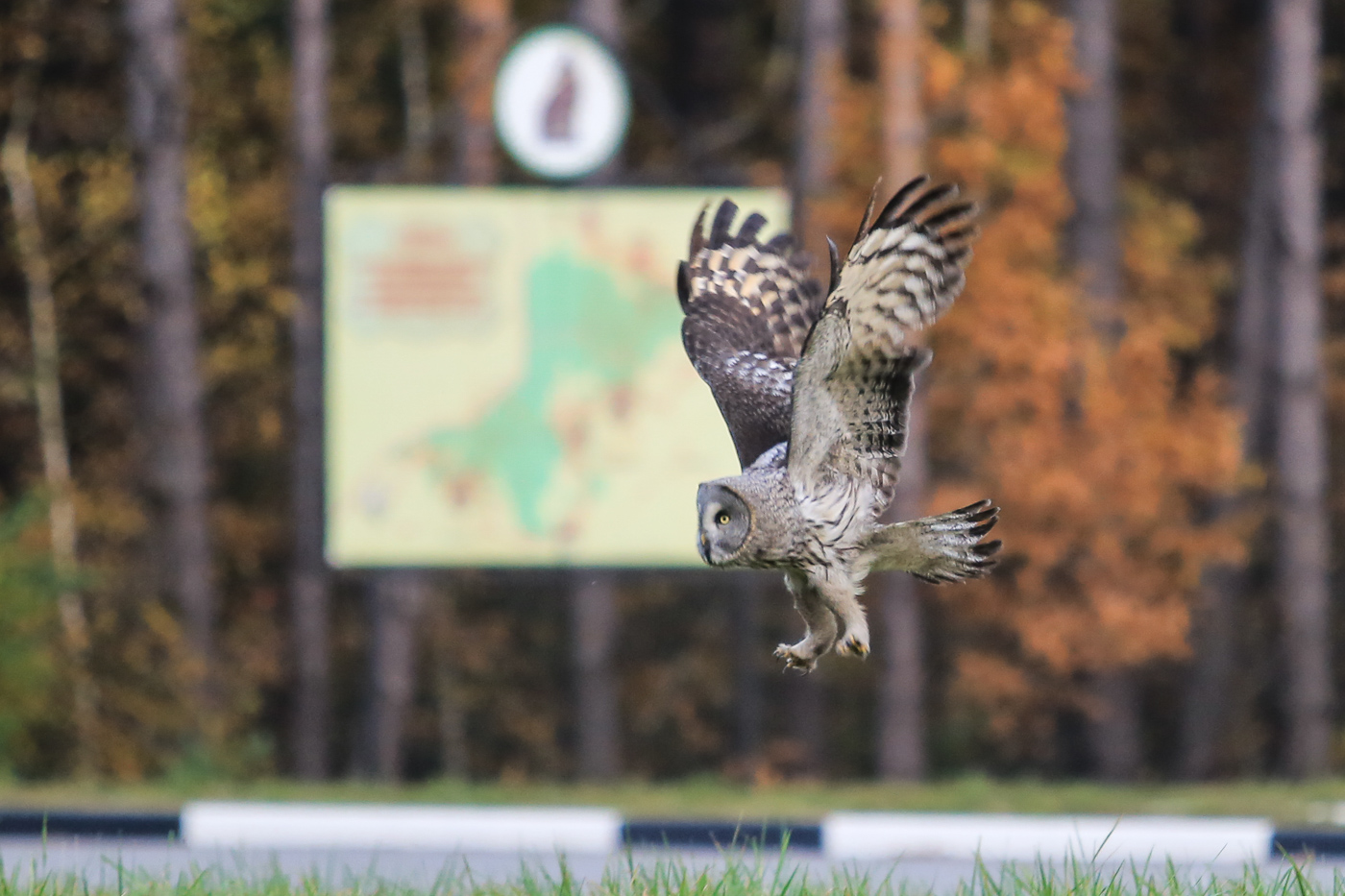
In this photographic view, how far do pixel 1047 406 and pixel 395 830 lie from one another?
684 cm

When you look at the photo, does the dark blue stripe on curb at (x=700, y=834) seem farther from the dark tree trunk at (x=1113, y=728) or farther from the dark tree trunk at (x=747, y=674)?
the dark tree trunk at (x=747, y=674)

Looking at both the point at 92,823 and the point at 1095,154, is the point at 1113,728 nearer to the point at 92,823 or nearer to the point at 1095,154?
the point at 1095,154

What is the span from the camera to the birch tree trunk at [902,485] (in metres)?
12.9

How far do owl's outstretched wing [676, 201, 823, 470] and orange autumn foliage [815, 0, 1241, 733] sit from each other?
316 inches

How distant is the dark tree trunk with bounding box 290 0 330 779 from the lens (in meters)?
14.6

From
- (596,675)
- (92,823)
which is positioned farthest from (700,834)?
(596,675)

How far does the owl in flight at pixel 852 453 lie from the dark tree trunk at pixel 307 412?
9.98 meters

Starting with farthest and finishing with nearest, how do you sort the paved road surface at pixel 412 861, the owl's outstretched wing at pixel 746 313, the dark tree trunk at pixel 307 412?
1. the dark tree trunk at pixel 307 412
2. the paved road surface at pixel 412 861
3. the owl's outstretched wing at pixel 746 313

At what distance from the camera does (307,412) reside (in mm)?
15125

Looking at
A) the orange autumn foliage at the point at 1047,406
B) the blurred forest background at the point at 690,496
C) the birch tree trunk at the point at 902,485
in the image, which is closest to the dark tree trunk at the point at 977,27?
the blurred forest background at the point at 690,496

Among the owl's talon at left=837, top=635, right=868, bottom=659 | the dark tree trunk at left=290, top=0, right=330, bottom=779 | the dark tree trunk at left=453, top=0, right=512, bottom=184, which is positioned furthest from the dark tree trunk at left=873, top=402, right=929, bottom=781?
the owl's talon at left=837, top=635, right=868, bottom=659

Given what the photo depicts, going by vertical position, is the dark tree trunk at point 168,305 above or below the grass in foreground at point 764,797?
above

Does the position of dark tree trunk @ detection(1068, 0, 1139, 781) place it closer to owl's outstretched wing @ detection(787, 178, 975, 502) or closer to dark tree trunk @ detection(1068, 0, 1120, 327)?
dark tree trunk @ detection(1068, 0, 1120, 327)

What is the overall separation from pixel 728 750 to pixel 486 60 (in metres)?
7.81
